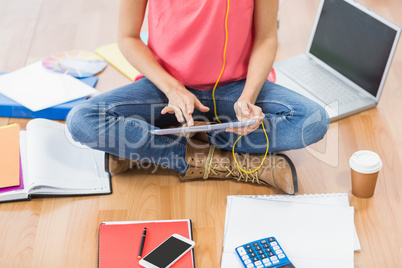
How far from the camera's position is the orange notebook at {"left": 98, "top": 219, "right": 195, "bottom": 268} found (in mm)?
1357

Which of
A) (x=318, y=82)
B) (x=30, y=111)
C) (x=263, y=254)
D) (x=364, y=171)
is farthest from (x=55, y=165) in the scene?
(x=318, y=82)

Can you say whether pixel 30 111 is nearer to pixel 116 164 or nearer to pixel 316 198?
pixel 116 164

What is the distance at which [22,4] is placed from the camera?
258cm

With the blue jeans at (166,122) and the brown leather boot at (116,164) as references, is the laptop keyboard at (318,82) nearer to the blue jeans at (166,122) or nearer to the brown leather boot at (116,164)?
the blue jeans at (166,122)

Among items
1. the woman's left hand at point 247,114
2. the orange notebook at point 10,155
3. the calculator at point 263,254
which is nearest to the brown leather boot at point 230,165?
the woman's left hand at point 247,114

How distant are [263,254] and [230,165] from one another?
0.36m

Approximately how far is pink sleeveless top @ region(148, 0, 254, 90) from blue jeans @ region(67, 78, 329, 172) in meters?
0.05

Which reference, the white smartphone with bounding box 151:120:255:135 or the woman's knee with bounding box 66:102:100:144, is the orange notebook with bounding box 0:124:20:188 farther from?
the white smartphone with bounding box 151:120:255:135

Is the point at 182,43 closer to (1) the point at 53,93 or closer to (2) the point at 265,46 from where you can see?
(2) the point at 265,46

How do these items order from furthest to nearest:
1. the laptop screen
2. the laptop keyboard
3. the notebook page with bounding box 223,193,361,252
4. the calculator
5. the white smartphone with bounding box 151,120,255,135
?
the laptop keyboard
the laptop screen
the notebook page with bounding box 223,193,361,252
the white smartphone with bounding box 151,120,255,135
the calculator

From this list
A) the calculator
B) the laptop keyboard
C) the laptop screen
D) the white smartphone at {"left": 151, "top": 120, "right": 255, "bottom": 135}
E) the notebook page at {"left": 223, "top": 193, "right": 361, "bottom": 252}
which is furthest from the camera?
the laptop keyboard

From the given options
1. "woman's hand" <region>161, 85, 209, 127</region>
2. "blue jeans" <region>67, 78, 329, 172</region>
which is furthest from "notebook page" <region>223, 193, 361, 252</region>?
"woman's hand" <region>161, 85, 209, 127</region>

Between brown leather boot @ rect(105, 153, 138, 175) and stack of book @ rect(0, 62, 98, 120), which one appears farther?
stack of book @ rect(0, 62, 98, 120)

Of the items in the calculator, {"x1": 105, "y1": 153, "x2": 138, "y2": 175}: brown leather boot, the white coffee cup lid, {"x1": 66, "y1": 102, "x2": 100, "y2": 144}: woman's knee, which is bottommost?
{"x1": 105, "y1": 153, "x2": 138, "y2": 175}: brown leather boot
